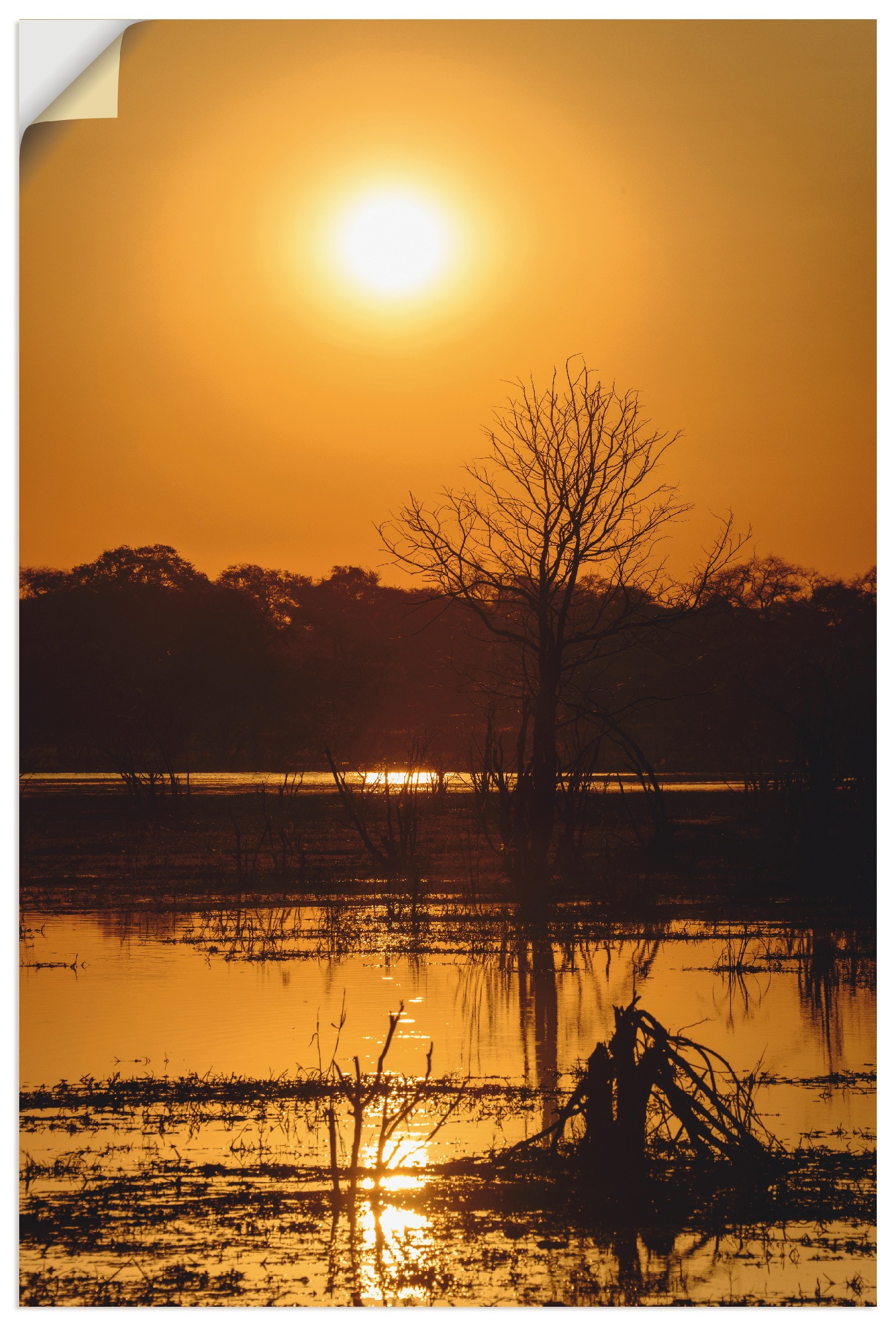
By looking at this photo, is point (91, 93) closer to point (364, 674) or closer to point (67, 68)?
point (67, 68)

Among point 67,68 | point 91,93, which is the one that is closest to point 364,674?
point 91,93

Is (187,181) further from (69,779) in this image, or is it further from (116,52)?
(69,779)

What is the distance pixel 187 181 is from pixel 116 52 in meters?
1.26

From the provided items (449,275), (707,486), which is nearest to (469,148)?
(449,275)

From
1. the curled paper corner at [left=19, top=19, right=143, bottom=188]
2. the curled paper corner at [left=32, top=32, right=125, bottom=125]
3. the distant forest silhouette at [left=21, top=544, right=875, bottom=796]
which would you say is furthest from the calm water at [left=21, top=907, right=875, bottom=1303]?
the curled paper corner at [left=32, top=32, right=125, bottom=125]

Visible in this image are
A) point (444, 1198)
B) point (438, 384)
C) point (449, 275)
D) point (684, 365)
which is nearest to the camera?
point (444, 1198)

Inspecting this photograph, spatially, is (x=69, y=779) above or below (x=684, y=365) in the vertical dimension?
below

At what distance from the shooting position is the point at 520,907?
12.1m

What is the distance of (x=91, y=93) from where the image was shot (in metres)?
6.15

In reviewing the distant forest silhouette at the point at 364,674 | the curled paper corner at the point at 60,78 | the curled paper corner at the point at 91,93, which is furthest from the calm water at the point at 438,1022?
the curled paper corner at the point at 91,93

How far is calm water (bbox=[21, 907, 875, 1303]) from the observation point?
4.59 m

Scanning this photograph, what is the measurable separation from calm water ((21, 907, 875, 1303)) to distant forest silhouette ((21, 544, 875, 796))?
1.80 m

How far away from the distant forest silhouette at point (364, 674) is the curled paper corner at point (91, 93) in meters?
3.37

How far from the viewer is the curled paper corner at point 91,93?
605 centimetres
